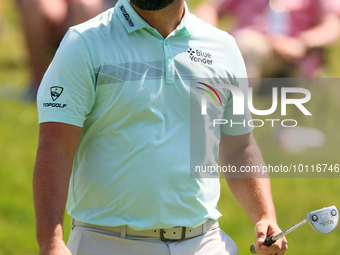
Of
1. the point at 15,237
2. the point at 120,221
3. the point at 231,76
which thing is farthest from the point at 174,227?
the point at 15,237

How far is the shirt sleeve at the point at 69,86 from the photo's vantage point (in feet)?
7.74

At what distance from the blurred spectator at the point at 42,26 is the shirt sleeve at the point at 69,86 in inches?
180

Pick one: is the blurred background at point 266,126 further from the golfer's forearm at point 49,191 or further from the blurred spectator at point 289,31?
the golfer's forearm at point 49,191

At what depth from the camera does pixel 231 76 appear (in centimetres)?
283

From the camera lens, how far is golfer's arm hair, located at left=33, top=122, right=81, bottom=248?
2.27 meters

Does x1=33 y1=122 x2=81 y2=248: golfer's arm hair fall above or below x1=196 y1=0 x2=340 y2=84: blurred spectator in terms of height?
below

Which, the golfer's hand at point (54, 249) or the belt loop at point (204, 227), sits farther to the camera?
the belt loop at point (204, 227)

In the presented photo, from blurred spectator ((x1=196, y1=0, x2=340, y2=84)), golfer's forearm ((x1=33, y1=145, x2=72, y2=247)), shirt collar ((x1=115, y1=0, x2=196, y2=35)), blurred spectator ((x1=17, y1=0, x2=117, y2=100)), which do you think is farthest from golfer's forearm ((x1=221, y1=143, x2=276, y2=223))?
blurred spectator ((x1=17, y1=0, x2=117, y2=100))

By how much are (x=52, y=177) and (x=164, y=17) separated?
3.10ft

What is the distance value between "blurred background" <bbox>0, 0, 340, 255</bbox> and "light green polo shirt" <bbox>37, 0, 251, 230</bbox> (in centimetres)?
263

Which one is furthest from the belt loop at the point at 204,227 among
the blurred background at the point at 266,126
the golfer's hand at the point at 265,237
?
the blurred background at the point at 266,126

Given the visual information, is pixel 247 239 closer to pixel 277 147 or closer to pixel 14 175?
pixel 277 147

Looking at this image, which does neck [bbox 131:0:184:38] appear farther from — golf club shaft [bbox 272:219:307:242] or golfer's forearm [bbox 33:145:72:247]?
golf club shaft [bbox 272:219:307:242]

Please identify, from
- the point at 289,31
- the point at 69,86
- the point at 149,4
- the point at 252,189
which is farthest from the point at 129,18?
the point at 289,31
